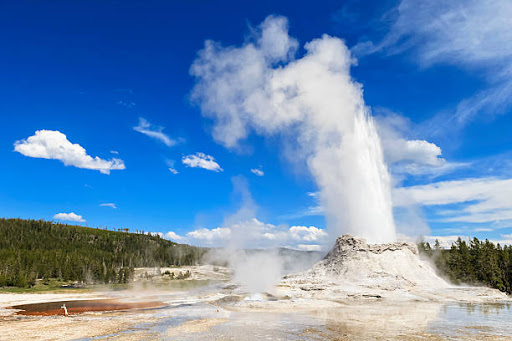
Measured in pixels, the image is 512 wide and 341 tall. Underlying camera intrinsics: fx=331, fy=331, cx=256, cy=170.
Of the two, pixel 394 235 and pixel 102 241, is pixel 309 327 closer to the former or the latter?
pixel 394 235

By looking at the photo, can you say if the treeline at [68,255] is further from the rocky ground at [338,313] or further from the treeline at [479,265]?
the treeline at [479,265]

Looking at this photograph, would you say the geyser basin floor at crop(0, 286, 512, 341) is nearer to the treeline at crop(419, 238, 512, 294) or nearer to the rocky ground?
the rocky ground

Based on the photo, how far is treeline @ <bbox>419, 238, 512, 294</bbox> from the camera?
49.8m

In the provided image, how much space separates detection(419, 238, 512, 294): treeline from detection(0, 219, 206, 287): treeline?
250 ft

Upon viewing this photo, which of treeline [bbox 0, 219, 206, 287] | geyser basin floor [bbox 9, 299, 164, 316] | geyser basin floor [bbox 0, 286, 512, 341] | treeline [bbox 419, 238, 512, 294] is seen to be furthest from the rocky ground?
treeline [bbox 0, 219, 206, 287]

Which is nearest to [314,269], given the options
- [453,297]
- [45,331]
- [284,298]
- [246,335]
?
[284,298]

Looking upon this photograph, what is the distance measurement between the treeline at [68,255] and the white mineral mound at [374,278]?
62.8 m

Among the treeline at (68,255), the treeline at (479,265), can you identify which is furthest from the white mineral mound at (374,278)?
the treeline at (68,255)

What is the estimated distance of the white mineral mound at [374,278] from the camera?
35469mm

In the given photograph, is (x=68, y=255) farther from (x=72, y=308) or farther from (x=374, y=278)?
(x=374, y=278)

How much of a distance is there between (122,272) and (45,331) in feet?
256

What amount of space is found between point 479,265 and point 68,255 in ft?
352

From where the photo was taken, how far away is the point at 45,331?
20594 millimetres

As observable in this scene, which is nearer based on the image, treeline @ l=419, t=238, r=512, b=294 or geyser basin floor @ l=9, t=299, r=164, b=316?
geyser basin floor @ l=9, t=299, r=164, b=316
